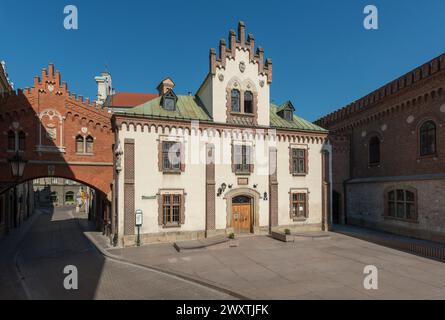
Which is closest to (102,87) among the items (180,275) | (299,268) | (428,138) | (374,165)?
(180,275)

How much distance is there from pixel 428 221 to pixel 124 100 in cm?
3895

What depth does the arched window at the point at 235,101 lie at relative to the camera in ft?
67.4

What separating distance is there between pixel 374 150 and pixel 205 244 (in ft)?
60.7

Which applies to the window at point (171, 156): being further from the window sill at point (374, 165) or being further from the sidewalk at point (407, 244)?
the window sill at point (374, 165)

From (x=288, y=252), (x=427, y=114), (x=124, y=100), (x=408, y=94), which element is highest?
(x=124, y=100)

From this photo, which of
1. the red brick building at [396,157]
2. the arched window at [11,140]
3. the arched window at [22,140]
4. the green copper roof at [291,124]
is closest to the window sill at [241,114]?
the green copper roof at [291,124]

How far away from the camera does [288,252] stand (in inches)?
620

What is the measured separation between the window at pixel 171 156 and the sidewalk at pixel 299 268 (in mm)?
5488

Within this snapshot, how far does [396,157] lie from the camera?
21.6m

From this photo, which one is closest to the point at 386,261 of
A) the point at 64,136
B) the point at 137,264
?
the point at 137,264

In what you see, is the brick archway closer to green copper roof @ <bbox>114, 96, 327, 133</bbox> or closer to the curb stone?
green copper roof @ <bbox>114, 96, 327, 133</bbox>

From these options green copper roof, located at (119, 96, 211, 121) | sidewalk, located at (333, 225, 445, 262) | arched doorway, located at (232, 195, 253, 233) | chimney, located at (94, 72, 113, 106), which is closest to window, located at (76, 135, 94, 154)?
green copper roof, located at (119, 96, 211, 121)

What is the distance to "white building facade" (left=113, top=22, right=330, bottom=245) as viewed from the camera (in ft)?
57.8
